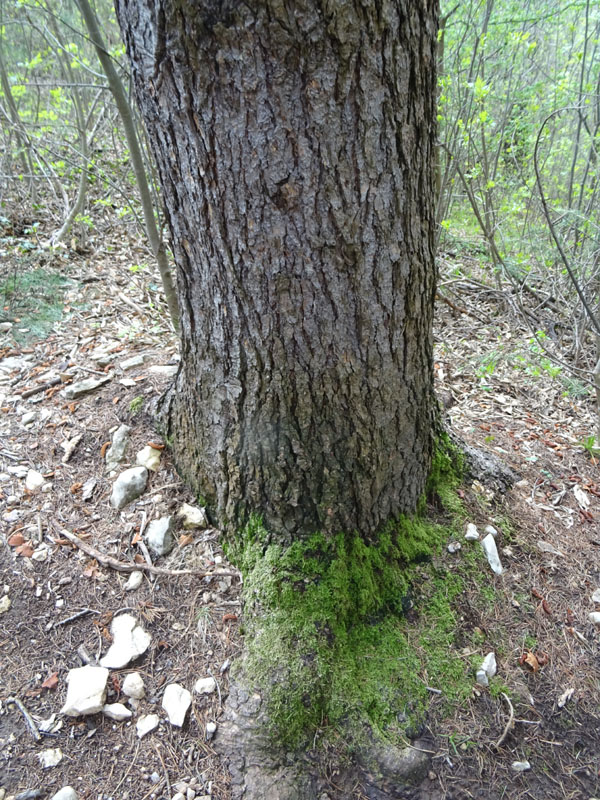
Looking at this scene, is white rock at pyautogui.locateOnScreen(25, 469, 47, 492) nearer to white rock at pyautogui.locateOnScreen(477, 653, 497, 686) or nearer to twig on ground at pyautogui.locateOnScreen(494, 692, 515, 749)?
white rock at pyautogui.locateOnScreen(477, 653, 497, 686)

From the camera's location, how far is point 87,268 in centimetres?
524

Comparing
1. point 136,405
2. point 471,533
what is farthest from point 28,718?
point 471,533

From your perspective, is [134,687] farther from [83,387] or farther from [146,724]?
[83,387]

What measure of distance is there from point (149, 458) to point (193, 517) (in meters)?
0.44

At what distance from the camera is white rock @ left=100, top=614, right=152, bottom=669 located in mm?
1816

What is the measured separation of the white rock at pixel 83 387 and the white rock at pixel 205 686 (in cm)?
187

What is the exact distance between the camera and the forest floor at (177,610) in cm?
165

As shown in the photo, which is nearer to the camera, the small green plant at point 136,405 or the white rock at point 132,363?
the small green plant at point 136,405

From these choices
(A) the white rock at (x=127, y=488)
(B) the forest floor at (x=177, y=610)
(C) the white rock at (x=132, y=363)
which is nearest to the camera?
(B) the forest floor at (x=177, y=610)

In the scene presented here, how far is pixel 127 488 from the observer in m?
2.33

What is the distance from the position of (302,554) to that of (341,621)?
0.31 metres

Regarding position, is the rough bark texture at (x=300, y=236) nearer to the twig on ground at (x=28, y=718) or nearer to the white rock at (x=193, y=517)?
the white rock at (x=193, y=517)

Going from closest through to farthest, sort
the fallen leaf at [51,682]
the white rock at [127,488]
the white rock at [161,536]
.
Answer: the fallen leaf at [51,682]
the white rock at [161,536]
the white rock at [127,488]

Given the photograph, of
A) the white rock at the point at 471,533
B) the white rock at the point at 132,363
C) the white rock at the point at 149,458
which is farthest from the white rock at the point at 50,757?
the white rock at the point at 132,363
